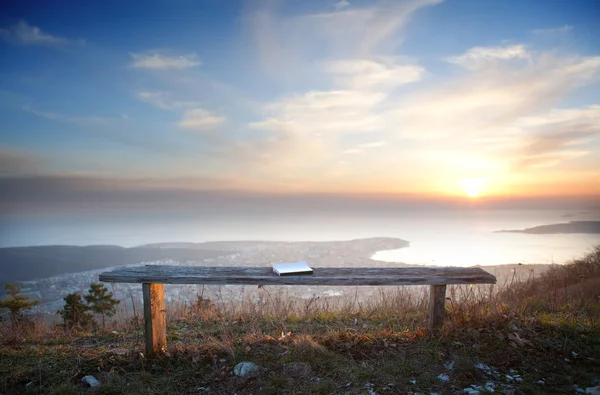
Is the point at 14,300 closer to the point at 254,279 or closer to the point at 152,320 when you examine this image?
the point at 152,320

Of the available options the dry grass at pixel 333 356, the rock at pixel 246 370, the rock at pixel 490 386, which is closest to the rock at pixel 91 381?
the dry grass at pixel 333 356

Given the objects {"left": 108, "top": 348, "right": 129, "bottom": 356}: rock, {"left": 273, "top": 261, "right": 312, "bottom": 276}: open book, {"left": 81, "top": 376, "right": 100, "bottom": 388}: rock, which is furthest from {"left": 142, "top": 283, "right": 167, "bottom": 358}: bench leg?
{"left": 273, "top": 261, "right": 312, "bottom": 276}: open book

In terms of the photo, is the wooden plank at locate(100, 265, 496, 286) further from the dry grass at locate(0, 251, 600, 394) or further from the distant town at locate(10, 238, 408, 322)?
the distant town at locate(10, 238, 408, 322)

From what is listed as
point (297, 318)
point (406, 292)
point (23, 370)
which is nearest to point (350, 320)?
point (297, 318)

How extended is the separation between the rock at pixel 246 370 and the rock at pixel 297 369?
1.09ft

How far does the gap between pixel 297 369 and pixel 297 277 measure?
1072mm

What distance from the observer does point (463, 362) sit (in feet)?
12.4

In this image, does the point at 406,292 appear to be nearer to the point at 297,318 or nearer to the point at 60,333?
the point at 297,318

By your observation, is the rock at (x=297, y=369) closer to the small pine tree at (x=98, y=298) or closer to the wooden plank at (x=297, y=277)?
the wooden plank at (x=297, y=277)

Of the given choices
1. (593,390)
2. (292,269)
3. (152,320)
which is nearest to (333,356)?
(292,269)

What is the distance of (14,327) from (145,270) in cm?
380

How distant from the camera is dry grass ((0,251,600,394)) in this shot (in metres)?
3.59

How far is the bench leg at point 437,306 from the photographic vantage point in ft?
15.1

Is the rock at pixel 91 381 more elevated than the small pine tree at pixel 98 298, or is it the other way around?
the rock at pixel 91 381
